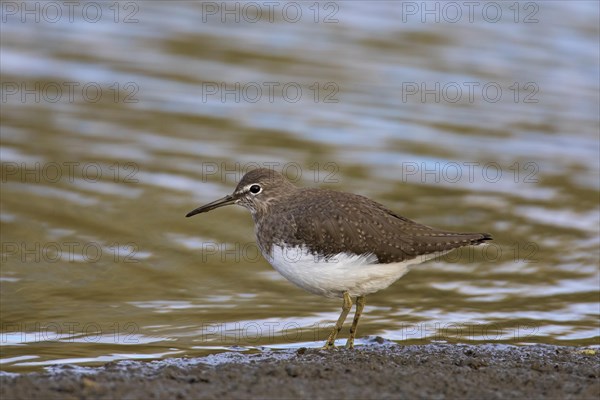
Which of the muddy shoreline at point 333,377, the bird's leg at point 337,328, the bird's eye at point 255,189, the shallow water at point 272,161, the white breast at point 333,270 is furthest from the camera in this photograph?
the shallow water at point 272,161

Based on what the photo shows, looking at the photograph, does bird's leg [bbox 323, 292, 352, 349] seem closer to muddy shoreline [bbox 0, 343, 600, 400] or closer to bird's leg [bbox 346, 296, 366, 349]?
bird's leg [bbox 346, 296, 366, 349]

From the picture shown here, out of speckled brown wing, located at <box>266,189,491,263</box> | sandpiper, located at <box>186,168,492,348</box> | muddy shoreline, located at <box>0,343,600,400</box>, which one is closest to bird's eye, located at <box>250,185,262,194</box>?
sandpiper, located at <box>186,168,492,348</box>

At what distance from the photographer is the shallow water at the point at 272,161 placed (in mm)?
11031

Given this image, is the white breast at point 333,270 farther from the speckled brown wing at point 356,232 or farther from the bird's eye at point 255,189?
the bird's eye at point 255,189

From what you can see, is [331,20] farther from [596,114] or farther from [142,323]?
[142,323]

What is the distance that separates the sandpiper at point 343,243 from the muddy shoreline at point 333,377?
66cm

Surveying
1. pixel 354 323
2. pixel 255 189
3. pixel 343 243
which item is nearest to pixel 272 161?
pixel 255 189

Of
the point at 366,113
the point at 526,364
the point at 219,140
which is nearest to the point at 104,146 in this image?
the point at 219,140

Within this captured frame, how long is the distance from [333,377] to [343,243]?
5.83 ft

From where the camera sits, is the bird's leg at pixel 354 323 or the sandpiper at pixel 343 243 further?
the bird's leg at pixel 354 323

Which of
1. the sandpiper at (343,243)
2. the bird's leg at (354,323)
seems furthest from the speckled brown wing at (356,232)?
the bird's leg at (354,323)

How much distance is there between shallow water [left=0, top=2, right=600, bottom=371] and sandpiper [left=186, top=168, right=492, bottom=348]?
3.36 ft

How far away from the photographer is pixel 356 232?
379 inches

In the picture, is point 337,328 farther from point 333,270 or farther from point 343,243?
point 343,243
